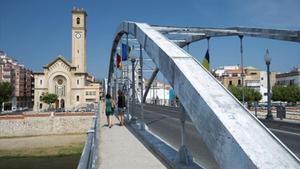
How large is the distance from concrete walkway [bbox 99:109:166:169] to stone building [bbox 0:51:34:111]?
9804 centimetres

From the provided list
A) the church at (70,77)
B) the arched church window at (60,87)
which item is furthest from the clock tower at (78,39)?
the arched church window at (60,87)

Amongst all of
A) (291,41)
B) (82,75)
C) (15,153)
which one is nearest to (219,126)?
(291,41)

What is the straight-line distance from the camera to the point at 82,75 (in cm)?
10550

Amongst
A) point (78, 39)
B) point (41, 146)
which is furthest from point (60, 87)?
point (41, 146)

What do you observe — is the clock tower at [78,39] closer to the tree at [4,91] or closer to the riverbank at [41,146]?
the tree at [4,91]

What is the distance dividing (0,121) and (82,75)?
49.5 meters

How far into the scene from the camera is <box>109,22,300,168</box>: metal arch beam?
4242 mm

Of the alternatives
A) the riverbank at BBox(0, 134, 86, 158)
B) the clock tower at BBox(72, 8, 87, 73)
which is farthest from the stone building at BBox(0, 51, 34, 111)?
the riverbank at BBox(0, 134, 86, 158)

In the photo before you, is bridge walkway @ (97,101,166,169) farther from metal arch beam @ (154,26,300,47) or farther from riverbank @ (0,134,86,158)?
riverbank @ (0,134,86,158)

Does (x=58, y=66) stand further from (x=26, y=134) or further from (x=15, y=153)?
(x=15, y=153)

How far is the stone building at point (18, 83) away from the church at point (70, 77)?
11.3 meters

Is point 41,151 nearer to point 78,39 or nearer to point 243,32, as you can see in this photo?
point 243,32

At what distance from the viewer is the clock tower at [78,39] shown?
107750 millimetres

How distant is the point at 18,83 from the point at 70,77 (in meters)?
32.3
